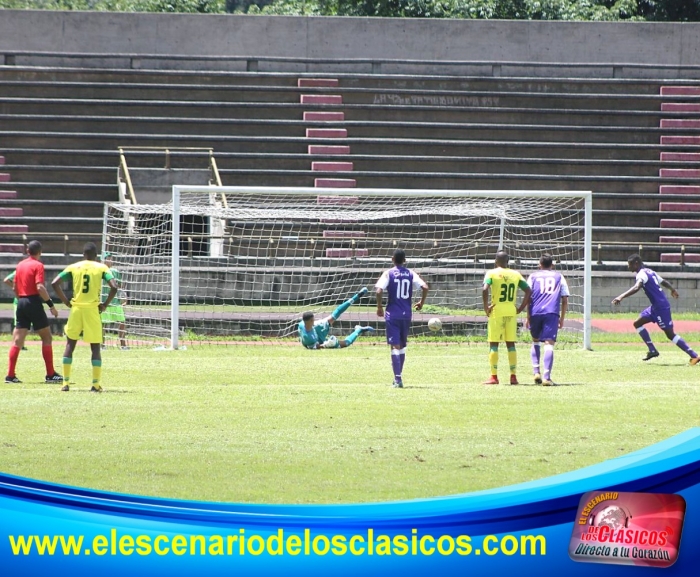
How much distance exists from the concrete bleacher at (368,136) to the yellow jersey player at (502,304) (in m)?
14.5

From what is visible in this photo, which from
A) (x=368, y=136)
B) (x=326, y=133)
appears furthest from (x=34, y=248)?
(x=368, y=136)

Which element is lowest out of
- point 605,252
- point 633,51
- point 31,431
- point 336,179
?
point 31,431

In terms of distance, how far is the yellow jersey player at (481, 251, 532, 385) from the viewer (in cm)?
1373

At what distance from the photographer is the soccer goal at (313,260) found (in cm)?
2011

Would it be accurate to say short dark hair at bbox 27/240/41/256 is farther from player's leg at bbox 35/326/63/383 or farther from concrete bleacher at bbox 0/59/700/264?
concrete bleacher at bbox 0/59/700/264

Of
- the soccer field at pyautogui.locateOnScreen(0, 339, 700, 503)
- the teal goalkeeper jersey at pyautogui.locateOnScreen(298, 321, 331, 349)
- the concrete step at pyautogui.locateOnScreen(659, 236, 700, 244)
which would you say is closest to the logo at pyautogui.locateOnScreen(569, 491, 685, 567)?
the soccer field at pyautogui.locateOnScreen(0, 339, 700, 503)

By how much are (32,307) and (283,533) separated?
1130 cm

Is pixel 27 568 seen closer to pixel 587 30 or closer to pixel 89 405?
pixel 89 405

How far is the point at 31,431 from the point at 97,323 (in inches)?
121

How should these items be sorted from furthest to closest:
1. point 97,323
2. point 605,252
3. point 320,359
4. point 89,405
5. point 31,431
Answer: point 605,252 < point 320,359 < point 97,323 < point 89,405 < point 31,431

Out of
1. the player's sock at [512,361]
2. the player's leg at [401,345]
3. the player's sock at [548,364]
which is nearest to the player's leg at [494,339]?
the player's sock at [512,361]

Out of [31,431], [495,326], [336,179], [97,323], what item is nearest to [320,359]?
[495,326]

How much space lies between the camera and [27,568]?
3.31 meters

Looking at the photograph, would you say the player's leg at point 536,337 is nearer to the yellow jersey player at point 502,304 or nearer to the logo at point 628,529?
the yellow jersey player at point 502,304
